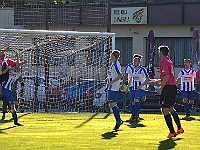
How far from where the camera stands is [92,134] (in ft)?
47.8

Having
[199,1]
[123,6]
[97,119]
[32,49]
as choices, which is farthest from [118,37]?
[97,119]

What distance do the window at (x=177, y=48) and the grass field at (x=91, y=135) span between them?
61.6 feet

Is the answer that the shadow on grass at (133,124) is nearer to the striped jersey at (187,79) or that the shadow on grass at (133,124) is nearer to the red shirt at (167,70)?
the striped jersey at (187,79)

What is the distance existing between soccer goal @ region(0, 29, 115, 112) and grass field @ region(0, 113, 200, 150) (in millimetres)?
2873

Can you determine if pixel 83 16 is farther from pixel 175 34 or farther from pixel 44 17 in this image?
pixel 175 34

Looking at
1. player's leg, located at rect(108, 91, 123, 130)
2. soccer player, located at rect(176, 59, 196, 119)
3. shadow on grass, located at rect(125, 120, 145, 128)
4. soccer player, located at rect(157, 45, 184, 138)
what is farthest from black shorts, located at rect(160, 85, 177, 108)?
soccer player, located at rect(176, 59, 196, 119)

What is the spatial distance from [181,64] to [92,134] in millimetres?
24675

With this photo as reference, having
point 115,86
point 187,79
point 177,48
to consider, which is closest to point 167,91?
point 115,86

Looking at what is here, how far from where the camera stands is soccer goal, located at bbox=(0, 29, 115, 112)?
75.5 feet

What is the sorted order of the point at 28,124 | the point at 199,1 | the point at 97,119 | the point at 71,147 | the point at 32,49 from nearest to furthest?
the point at 71,147
the point at 28,124
the point at 97,119
the point at 32,49
the point at 199,1

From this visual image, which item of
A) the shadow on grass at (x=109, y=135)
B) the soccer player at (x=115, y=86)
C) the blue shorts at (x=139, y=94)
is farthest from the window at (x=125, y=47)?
the shadow on grass at (x=109, y=135)

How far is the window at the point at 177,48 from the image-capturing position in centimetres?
3869

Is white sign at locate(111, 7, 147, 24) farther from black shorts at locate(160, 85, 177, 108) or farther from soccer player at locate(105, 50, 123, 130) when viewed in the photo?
black shorts at locate(160, 85, 177, 108)

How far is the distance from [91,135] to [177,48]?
2546 cm
